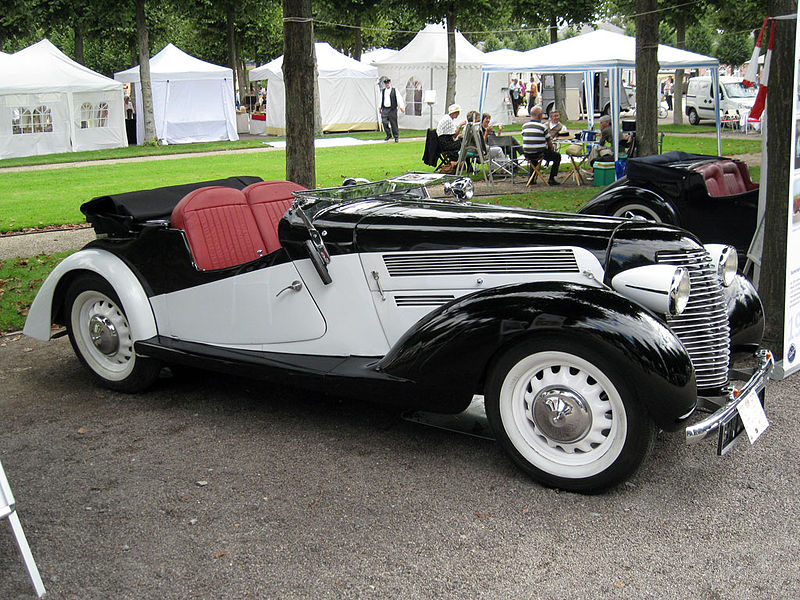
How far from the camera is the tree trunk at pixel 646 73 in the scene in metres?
12.2

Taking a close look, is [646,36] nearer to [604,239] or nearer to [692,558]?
[604,239]

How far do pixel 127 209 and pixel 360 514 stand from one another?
2.68 m

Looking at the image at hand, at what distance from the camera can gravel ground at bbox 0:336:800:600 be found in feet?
9.93

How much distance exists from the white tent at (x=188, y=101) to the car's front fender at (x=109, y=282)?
23.4m

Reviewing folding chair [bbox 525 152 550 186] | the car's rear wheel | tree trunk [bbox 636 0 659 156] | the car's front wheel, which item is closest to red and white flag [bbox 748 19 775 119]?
the car's front wheel

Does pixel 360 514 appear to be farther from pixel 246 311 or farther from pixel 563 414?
pixel 246 311

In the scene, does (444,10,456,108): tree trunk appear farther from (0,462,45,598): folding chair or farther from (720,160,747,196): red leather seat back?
(0,462,45,598): folding chair

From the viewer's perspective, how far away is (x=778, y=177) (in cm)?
523

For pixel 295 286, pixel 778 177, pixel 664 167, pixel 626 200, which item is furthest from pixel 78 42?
pixel 778 177

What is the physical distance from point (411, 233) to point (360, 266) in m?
0.34

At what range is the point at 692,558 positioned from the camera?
10.2 feet

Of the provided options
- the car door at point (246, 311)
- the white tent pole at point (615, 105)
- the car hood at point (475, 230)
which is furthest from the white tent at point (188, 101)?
the car hood at point (475, 230)

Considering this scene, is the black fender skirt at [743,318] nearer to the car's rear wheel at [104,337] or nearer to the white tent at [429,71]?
the car's rear wheel at [104,337]

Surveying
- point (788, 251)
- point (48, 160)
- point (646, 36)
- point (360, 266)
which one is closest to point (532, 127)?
point (646, 36)
